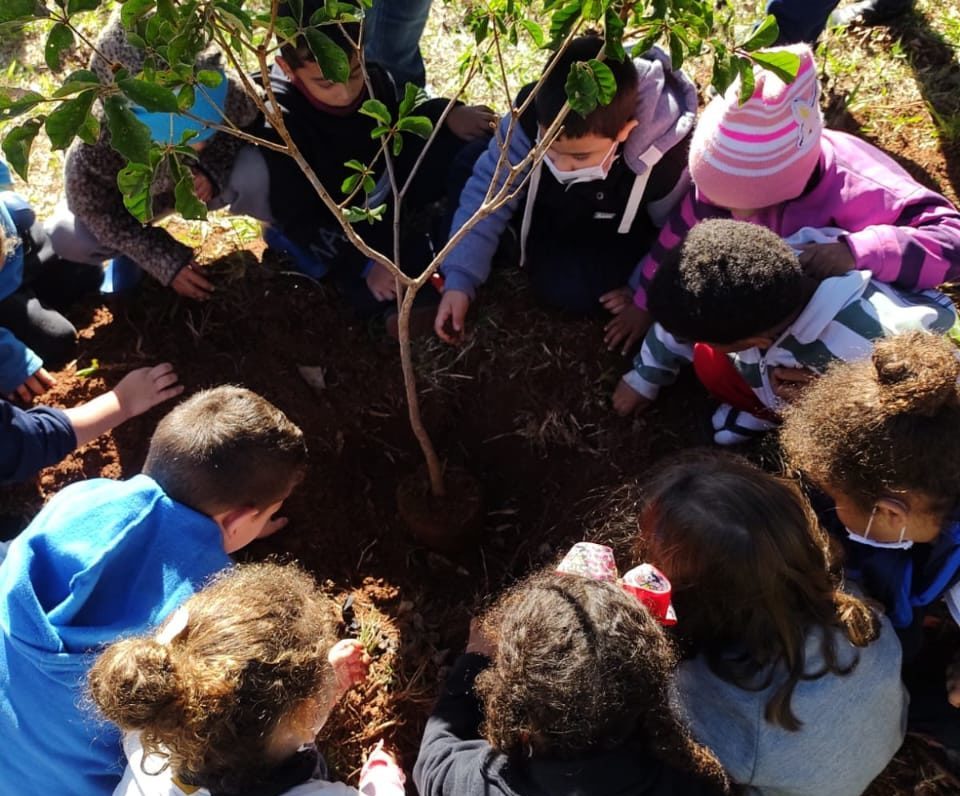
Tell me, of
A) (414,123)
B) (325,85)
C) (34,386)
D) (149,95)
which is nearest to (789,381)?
(414,123)

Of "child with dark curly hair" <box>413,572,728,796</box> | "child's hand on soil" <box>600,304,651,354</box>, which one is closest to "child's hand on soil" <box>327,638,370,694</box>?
"child with dark curly hair" <box>413,572,728,796</box>

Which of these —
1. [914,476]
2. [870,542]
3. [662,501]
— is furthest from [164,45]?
[870,542]

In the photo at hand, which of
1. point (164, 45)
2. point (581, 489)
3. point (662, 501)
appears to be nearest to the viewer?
point (164, 45)

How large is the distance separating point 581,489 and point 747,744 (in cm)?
90

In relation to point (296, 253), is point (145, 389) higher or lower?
lower

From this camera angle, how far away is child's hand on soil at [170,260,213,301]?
256 centimetres

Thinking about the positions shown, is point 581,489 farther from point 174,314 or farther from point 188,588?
point 174,314

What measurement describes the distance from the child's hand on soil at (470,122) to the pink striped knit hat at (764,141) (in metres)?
0.89

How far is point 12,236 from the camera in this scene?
2471 millimetres

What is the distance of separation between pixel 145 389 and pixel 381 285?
791 mm

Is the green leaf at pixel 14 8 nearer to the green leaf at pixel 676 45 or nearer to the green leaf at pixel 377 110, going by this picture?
the green leaf at pixel 377 110

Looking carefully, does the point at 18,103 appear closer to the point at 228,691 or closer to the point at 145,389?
the point at 228,691

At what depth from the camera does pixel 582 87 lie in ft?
3.81

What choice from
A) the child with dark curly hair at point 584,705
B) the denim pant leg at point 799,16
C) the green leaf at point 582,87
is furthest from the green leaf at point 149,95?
the denim pant leg at point 799,16
